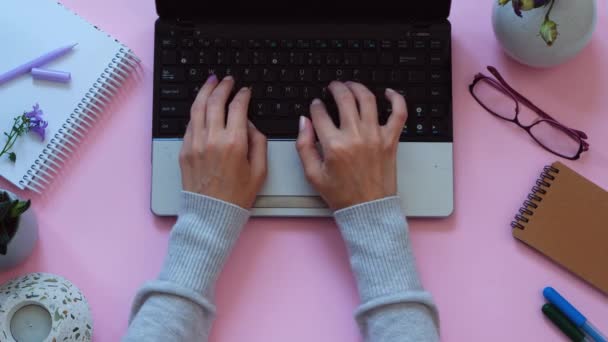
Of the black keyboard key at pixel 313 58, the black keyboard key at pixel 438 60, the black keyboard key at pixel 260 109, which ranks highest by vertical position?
the black keyboard key at pixel 313 58

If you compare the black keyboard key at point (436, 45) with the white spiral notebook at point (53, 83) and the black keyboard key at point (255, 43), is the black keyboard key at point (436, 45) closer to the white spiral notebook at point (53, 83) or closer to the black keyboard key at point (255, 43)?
the black keyboard key at point (255, 43)

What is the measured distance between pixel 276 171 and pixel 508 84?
12.3 inches

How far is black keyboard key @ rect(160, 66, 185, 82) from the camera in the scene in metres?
0.78

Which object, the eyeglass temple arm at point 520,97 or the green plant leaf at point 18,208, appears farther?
the eyeglass temple arm at point 520,97

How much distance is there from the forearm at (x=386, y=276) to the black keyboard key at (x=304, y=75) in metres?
0.17

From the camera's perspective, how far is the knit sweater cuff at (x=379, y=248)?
719 millimetres

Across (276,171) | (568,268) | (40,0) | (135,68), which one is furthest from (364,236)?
(40,0)

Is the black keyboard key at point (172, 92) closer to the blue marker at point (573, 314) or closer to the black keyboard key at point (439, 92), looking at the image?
the black keyboard key at point (439, 92)

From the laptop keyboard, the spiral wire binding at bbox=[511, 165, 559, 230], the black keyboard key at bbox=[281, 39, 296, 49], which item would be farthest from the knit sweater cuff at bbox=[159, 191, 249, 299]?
the spiral wire binding at bbox=[511, 165, 559, 230]

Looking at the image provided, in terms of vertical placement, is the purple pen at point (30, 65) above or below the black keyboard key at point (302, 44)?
below

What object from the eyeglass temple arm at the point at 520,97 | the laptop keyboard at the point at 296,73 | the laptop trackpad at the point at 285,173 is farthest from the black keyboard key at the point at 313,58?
the eyeglass temple arm at the point at 520,97

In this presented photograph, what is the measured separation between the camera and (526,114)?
808 millimetres

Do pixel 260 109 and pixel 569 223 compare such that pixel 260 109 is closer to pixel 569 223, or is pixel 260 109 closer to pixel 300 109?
pixel 300 109

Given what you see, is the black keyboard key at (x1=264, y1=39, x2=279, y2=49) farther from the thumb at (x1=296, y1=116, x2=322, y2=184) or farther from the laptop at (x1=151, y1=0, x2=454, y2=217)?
the thumb at (x1=296, y1=116, x2=322, y2=184)
